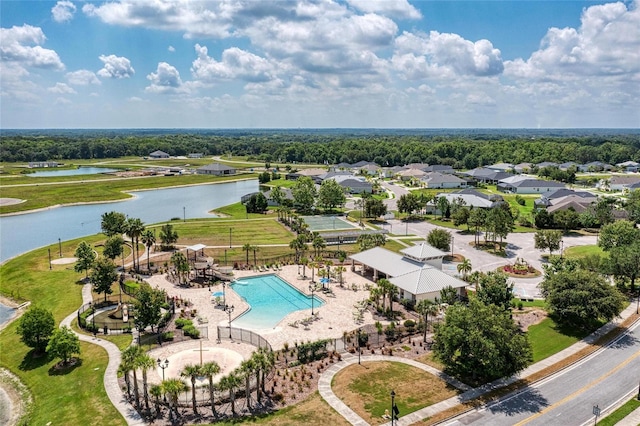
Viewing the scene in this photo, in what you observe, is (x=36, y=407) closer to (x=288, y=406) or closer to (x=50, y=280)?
(x=288, y=406)

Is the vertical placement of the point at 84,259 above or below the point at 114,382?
above

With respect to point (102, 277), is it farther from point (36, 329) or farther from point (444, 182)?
point (444, 182)

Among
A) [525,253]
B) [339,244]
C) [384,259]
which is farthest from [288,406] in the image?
[525,253]

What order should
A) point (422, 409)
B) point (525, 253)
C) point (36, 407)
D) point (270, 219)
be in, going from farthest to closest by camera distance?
point (270, 219), point (525, 253), point (36, 407), point (422, 409)

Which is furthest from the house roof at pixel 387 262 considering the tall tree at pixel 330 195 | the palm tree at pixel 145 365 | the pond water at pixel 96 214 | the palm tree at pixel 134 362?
the pond water at pixel 96 214

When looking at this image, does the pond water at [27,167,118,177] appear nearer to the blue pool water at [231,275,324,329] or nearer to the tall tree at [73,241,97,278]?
the tall tree at [73,241,97,278]

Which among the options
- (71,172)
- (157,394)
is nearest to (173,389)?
(157,394)

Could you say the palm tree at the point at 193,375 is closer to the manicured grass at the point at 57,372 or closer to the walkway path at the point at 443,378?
the manicured grass at the point at 57,372
